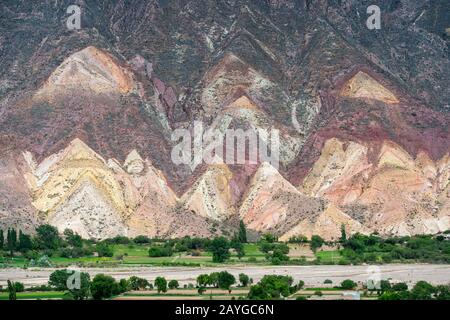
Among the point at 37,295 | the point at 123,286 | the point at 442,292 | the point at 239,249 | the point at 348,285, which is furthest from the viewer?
the point at 239,249

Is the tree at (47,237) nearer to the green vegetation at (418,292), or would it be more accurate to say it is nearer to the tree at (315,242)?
the tree at (315,242)

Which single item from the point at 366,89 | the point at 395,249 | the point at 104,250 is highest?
the point at 366,89

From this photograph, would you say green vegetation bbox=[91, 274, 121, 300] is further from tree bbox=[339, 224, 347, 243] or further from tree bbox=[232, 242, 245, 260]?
tree bbox=[339, 224, 347, 243]

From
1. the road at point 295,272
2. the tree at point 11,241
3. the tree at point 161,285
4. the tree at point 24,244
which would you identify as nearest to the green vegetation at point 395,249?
the road at point 295,272

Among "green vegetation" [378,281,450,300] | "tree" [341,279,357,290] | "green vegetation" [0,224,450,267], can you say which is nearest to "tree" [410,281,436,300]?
"green vegetation" [378,281,450,300]

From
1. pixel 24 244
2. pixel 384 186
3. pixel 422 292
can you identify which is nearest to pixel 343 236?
pixel 384 186

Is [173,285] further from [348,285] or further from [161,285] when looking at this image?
[348,285]
